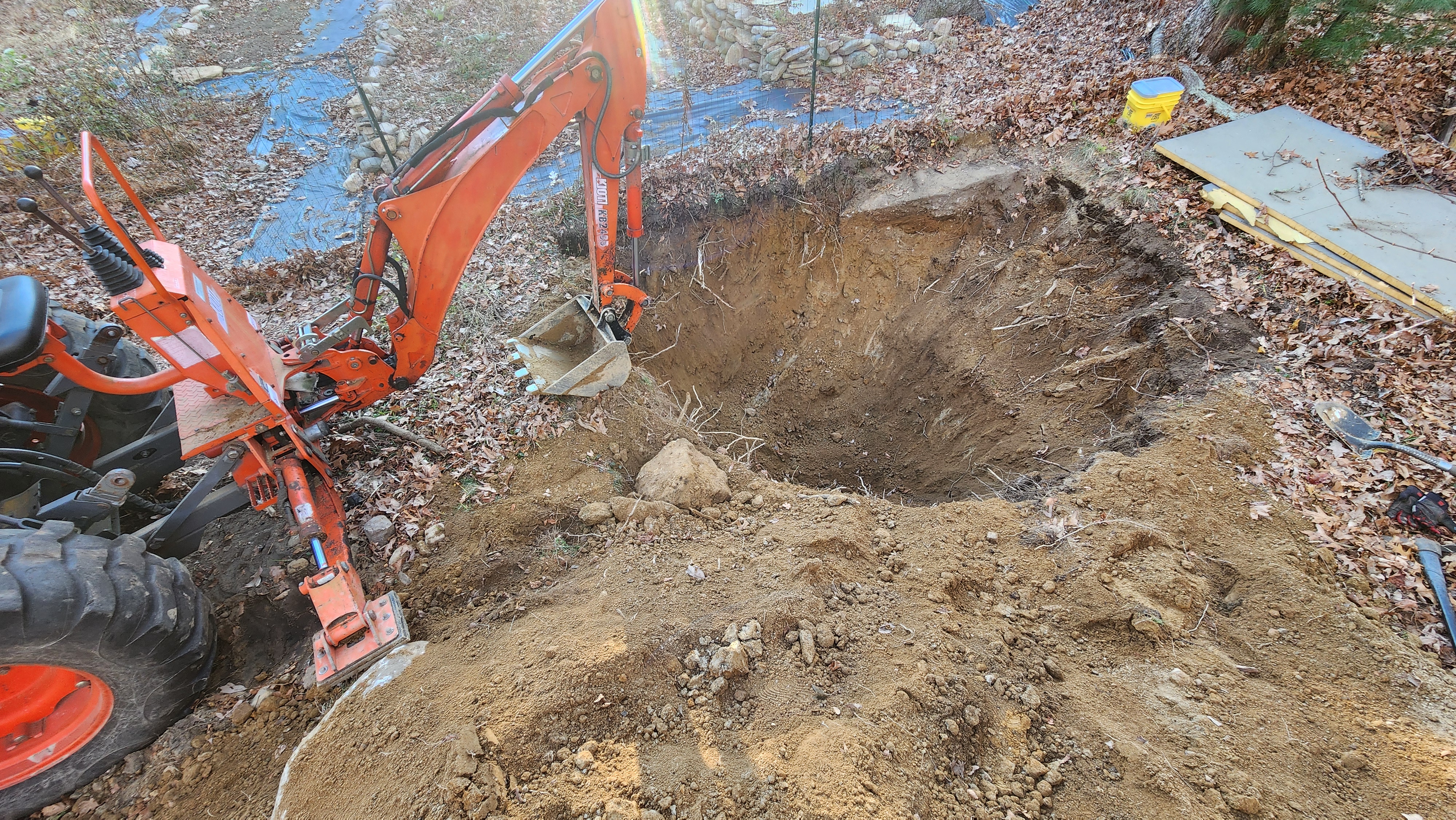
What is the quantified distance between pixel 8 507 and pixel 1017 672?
18.1ft

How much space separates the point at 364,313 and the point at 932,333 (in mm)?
5068

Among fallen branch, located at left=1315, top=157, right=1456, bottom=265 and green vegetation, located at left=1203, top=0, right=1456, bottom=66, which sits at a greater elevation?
green vegetation, located at left=1203, top=0, right=1456, bottom=66

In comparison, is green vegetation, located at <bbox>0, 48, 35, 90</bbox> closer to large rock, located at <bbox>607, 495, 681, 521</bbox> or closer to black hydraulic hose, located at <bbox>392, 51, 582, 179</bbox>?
black hydraulic hose, located at <bbox>392, 51, 582, 179</bbox>

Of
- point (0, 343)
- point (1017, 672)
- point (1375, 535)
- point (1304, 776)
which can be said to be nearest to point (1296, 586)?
point (1375, 535)

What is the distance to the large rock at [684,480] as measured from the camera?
4.16 m

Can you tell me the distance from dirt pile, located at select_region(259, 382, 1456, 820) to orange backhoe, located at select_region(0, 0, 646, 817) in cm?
84

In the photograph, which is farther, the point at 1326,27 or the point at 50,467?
the point at 1326,27

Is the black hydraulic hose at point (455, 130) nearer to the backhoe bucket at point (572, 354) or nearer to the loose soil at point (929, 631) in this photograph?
the backhoe bucket at point (572, 354)

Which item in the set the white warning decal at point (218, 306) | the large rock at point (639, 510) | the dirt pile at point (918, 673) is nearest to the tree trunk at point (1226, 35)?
the dirt pile at point (918, 673)

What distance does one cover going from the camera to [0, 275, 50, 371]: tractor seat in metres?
2.91

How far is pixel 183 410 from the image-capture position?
3.38 metres

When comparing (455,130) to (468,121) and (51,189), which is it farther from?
(51,189)

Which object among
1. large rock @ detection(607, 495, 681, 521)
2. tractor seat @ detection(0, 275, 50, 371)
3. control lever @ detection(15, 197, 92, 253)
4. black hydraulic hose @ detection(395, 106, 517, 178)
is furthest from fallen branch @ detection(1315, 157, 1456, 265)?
tractor seat @ detection(0, 275, 50, 371)

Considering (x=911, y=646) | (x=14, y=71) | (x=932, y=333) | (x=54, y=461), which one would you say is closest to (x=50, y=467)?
(x=54, y=461)
